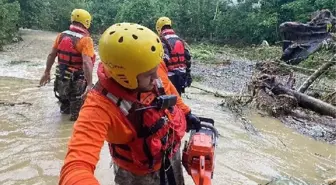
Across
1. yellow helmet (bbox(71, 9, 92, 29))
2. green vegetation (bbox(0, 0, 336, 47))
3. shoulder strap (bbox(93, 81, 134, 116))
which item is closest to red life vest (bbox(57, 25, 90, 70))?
yellow helmet (bbox(71, 9, 92, 29))

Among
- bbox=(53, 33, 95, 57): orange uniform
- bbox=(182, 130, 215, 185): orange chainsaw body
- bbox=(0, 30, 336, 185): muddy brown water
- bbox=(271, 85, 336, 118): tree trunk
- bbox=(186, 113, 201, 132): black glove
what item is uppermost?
bbox=(53, 33, 95, 57): orange uniform

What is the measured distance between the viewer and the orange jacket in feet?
6.66

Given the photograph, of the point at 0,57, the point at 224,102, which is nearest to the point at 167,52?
the point at 224,102

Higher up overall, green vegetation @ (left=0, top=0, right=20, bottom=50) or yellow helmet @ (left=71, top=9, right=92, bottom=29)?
yellow helmet @ (left=71, top=9, right=92, bottom=29)

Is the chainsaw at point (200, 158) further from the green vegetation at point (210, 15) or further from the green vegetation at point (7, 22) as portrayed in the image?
the green vegetation at point (210, 15)

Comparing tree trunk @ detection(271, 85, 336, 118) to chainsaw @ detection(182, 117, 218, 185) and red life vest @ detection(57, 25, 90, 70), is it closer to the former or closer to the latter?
red life vest @ detection(57, 25, 90, 70)

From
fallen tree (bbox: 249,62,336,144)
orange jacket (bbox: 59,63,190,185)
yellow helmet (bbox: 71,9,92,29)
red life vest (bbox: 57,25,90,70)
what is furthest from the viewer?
fallen tree (bbox: 249,62,336,144)

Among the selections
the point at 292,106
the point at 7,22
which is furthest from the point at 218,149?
the point at 7,22

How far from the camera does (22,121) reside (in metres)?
7.05

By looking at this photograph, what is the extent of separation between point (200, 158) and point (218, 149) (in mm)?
3681

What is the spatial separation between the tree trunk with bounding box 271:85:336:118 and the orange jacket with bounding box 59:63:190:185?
21.1ft

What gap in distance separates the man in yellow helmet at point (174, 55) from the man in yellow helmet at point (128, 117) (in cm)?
364

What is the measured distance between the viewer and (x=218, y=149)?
632cm

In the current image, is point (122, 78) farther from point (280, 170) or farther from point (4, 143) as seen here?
point (4, 143)
